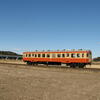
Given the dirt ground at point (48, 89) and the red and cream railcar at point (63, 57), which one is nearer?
the dirt ground at point (48, 89)

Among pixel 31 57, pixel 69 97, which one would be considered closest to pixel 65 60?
pixel 31 57

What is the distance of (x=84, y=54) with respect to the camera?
28.4 meters

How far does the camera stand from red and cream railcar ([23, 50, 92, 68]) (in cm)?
2847

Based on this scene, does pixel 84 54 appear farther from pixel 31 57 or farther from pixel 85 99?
pixel 85 99

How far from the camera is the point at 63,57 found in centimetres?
3027

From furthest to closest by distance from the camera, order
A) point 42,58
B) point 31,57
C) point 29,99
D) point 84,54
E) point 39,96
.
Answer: point 31,57 < point 42,58 < point 84,54 < point 39,96 < point 29,99

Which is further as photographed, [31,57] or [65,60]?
[31,57]

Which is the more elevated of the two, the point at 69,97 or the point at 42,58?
the point at 42,58

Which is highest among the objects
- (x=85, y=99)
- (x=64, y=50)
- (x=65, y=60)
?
(x=64, y=50)

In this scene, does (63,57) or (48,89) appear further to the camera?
(63,57)

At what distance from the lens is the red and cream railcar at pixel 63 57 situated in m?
28.5

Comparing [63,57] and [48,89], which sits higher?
[63,57]

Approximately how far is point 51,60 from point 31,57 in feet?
18.7

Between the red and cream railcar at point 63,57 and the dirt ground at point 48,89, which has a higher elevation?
the red and cream railcar at point 63,57
